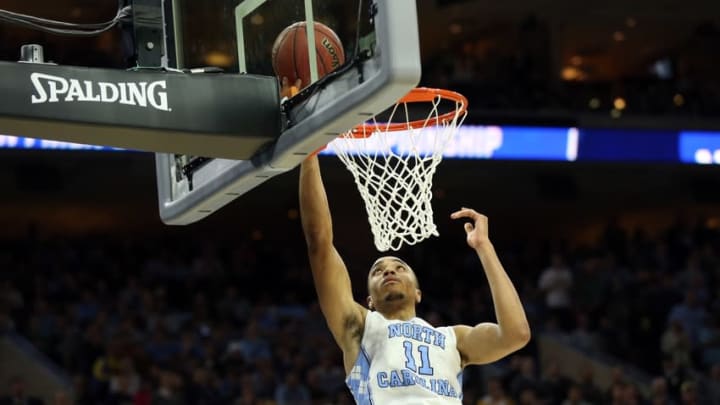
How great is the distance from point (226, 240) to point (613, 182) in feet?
21.6

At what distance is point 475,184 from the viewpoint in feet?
67.4

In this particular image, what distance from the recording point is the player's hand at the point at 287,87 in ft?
14.5

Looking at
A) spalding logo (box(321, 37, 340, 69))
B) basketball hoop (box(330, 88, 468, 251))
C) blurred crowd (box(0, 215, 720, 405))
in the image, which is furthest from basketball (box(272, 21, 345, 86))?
blurred crowd (box(0, 215, 720, 405))

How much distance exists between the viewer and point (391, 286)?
5.17 meters

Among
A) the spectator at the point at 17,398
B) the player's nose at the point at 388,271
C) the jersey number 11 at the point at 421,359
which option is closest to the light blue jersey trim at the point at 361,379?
the jersey number 11 at the point at 421,359

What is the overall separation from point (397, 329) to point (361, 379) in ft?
0.80

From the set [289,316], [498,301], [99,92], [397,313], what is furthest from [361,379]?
[289,316]

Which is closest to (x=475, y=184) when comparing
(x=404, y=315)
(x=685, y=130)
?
(x=685, y=130)

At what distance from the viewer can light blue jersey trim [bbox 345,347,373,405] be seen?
196 inches

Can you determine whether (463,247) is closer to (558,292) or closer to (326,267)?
(558,292)

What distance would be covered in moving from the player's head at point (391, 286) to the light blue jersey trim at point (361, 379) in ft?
0.77

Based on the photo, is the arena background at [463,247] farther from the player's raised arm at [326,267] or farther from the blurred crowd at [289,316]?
the player's raised arm at [326,267]

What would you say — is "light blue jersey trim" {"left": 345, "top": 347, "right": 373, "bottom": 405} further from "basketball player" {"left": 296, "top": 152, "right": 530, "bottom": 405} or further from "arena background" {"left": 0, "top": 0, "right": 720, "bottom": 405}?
"arena background" {"left": 0, "top": 0, "right": 720, "bottom": 405}

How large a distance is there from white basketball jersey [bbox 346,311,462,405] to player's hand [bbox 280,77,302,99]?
1.10 metres
